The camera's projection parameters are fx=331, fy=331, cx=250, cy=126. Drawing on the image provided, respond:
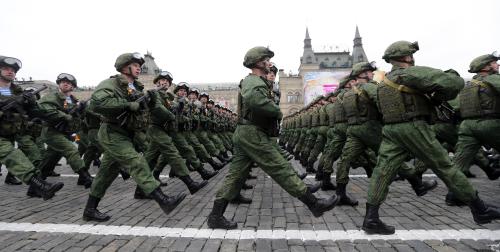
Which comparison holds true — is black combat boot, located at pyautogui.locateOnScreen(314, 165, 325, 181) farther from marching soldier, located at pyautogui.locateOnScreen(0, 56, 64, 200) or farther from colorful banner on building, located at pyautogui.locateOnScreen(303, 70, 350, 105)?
colorful banner on building, located at pyautogui.locateOnScreen(303, 70, 350, 105)

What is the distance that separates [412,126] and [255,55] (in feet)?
6.22

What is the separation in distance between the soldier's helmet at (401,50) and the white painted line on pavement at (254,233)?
191 centimetres

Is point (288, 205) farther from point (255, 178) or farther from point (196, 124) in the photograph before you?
Result: point (196, 124)

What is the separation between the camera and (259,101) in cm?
358

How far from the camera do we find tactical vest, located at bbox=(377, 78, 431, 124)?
11.3ft

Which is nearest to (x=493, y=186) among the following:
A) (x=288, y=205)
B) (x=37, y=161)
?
(x=288, y=205)

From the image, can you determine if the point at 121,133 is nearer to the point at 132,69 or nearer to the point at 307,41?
the point at 132,69

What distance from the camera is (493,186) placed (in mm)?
6078

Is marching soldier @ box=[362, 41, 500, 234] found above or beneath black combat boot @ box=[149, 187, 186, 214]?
above

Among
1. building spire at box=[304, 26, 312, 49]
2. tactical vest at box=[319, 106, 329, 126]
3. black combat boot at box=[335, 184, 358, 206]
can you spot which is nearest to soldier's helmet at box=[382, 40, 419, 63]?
black combat boot at box=[335, 184, 358, 206]

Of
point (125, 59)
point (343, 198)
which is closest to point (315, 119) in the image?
point (343, 198)

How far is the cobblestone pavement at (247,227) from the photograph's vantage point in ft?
10.5

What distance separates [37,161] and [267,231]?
5.43 meters

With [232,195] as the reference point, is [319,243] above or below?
below
